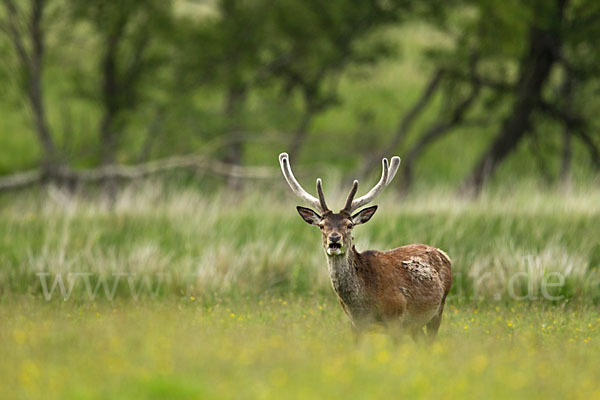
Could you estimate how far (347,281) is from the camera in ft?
25.7

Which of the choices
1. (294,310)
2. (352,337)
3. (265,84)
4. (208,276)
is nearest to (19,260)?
(208,276)

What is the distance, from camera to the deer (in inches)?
308

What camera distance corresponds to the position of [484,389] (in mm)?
5965

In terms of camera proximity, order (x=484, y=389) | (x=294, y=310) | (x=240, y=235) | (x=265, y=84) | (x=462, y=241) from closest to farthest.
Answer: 1. (x=484, y=389)
2. (x=294, y=310)
3. (x=462, y=241)
4. (x=240, y=235)
5. (x=265, y=84)

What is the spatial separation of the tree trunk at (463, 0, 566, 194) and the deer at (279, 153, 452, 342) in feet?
46.2

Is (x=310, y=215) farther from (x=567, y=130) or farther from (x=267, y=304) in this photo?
(x=567, y=130)

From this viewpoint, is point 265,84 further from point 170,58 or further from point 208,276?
point 208,276

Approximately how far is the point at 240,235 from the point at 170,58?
11683mm

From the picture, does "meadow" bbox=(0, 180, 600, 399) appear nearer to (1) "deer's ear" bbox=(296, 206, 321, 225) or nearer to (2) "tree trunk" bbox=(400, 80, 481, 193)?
(1) "deer's ear" bbox=(296, 206, 321, 225)

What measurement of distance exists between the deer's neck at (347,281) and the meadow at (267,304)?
1.28 feet

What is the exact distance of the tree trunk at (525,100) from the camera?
22.5m

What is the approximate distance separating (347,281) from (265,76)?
61.8ft

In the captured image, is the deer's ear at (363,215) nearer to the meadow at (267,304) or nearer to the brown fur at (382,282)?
the brown fur at (382,282)

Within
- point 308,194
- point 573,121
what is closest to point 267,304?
point 308,194
